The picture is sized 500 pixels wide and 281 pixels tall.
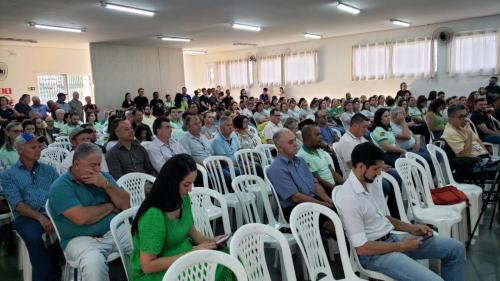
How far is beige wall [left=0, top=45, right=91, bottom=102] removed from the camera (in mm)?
10961

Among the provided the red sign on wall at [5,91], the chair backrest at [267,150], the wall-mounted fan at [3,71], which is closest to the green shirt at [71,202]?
the chair backrest at [267,150]

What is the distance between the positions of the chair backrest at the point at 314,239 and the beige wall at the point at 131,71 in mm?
10513

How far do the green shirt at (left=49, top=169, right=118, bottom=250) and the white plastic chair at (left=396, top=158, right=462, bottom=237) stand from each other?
2233 mm

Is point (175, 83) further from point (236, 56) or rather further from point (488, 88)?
point (488, 88)

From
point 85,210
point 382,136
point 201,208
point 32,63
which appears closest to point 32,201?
point 85,210

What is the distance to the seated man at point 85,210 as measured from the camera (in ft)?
6.91

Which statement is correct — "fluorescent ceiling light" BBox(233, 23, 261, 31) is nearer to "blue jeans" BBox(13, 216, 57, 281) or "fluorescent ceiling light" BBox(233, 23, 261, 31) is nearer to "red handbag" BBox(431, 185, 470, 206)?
"red handbag" BBox(431, 185, 470, 206)

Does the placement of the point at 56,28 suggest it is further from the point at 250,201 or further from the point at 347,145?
the point at 250,201

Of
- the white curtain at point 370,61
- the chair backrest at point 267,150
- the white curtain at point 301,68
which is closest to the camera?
the chair backrest at point 267,150

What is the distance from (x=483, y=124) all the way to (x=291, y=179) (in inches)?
160

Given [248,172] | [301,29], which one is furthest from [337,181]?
[301,29]

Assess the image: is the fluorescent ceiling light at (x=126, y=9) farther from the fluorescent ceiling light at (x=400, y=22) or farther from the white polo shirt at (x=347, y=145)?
the fluorescent ceiling light at (x=400, y=22)

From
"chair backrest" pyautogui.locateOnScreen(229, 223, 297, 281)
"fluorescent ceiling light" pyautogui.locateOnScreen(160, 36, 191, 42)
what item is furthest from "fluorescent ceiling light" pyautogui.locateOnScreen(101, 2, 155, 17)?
"chair backrest" pyautogui.locateOnScreen(229, 223, 297, 281)

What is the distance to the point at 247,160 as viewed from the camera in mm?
4277
